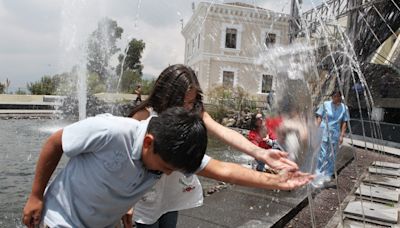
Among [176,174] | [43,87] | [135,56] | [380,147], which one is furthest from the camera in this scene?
[135,56]

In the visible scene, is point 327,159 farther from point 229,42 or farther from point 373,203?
point 229,42

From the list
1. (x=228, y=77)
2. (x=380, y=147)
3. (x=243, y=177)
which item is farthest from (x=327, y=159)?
(x=228, y=77)

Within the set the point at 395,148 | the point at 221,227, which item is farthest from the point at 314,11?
the point at 221,227

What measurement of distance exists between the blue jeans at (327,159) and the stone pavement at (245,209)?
1.17 meters

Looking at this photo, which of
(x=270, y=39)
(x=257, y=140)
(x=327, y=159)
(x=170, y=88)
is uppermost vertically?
(x=270, y=39)

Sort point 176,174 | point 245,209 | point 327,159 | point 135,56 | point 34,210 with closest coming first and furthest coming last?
point 34,210 < point 176,174 < point 245,209 < point 327,159 < point 135,56

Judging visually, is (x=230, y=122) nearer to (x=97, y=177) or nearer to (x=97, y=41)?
(x=97, y=41)

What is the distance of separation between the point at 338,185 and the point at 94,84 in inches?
1058

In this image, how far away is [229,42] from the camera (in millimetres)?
34125

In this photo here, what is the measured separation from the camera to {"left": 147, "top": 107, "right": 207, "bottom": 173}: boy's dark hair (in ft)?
4.92

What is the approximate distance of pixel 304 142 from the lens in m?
4.96

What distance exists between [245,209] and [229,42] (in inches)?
1200

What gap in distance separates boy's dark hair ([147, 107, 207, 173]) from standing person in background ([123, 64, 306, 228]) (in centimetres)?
69

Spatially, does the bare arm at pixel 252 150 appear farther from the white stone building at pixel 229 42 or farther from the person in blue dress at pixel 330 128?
the white stone building at pixel 229 42
